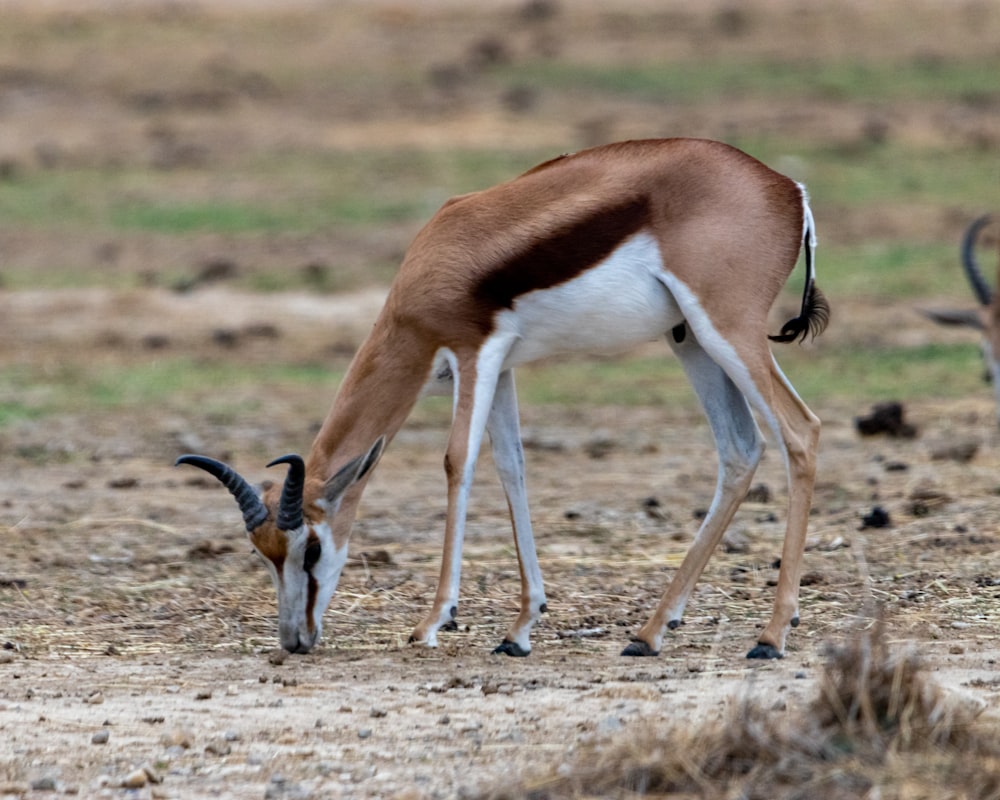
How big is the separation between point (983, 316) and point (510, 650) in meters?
6.49

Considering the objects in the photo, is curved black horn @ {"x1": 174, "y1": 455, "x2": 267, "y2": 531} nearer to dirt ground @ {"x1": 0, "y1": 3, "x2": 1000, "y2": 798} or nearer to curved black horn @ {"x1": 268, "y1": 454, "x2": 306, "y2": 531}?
curved black horn @ {"x1": 268, "y1": 454, "x2": 306, "y2": 531}

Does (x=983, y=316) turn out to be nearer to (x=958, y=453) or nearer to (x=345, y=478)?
(x=958, y=453)

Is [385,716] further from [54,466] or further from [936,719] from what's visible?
[54,466]

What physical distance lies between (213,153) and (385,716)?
2065 cm

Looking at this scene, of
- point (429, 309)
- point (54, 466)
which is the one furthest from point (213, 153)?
point (429, 309)

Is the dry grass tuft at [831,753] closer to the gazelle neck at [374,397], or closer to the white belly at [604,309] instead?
the white belly at [604,309]

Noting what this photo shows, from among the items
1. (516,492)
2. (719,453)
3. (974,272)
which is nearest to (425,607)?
(516,492)

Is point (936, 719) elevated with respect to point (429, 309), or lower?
lower

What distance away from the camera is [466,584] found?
781cm

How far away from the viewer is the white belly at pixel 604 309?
258 inches

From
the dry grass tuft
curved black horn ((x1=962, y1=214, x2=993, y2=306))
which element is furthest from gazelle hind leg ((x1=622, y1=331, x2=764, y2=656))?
curved black horn ((x1=962, y1=214, x2=993, y2=306))

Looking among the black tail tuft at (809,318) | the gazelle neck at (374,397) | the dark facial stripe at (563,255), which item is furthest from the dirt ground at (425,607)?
the dark facial stripe at (563,255)

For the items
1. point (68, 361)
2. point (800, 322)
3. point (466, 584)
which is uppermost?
point (800, 322)

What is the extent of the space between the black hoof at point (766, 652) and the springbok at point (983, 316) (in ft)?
17.4
